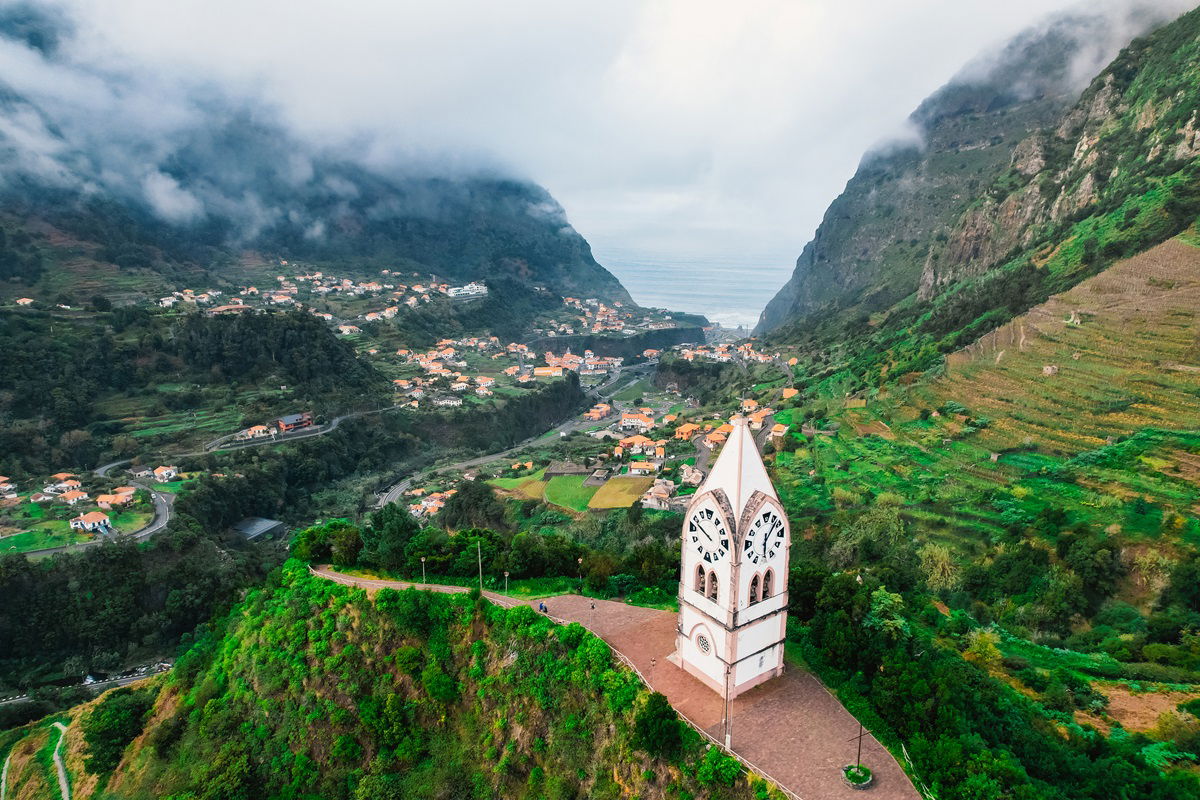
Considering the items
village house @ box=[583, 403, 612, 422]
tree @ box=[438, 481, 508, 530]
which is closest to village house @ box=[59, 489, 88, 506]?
tree @ box=[438, 481, 508, 530]

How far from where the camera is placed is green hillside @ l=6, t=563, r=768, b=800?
16922mm

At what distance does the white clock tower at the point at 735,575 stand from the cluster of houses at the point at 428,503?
33.1 meters

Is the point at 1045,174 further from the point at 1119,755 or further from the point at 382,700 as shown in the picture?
the point at 382,700

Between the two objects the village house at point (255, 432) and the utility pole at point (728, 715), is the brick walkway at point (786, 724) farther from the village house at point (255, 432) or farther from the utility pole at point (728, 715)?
the village house at point (255, 432)

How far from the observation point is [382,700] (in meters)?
20.6

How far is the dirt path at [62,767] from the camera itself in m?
25.2

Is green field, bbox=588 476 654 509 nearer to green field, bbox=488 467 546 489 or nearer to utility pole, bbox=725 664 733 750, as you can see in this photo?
green field, bbox=488 467 546 489

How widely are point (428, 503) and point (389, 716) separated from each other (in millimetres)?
29591

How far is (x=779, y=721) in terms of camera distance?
16250 mm

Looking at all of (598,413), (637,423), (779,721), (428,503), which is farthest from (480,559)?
(598,413)

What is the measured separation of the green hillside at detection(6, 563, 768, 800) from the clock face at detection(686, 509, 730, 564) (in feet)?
12.2

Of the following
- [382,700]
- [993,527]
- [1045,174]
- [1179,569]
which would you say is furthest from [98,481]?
[1045,174]

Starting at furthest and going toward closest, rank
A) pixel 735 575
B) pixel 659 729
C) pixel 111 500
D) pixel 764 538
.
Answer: pixel 111 500 < pixel 764 538 < pixel 735 575 < pixel 659 729

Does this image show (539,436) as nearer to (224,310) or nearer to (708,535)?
(224,310)
